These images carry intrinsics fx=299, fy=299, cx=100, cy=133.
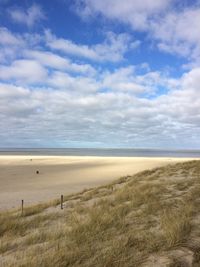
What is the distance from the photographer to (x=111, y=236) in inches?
287

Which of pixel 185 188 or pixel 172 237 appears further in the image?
pixel 185 188

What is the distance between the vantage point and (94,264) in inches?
224

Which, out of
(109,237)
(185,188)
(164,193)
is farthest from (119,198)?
(109,237)

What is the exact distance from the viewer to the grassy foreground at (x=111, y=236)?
583 centimetres

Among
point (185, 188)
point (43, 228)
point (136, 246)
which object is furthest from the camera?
point (185, 188)

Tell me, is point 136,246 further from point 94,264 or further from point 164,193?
point 164,193

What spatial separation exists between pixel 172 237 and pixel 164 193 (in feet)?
19.8

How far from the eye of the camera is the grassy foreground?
5.83m

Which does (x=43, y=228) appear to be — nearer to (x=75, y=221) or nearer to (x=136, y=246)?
(x=75, y=221)

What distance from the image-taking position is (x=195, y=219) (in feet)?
27.2

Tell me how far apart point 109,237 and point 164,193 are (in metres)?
5.90

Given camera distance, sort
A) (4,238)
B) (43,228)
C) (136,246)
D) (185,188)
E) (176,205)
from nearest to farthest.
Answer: (136,246) → (4,238) → (43,228) → (176,205) → (185,188)

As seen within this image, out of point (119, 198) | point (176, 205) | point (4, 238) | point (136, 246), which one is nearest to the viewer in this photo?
point (136, 246)

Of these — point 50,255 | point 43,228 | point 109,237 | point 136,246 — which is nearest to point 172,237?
point 136,246
